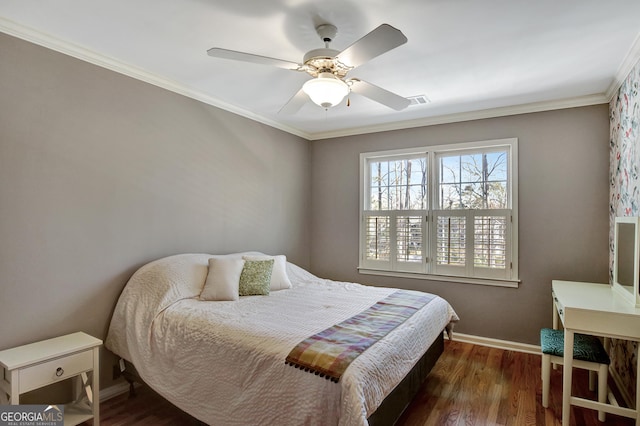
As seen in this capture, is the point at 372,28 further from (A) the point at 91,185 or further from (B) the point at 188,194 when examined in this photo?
(A) the point at 91,185

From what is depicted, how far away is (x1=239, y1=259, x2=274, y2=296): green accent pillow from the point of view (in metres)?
2.95

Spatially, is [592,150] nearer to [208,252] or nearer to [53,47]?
[208,252]

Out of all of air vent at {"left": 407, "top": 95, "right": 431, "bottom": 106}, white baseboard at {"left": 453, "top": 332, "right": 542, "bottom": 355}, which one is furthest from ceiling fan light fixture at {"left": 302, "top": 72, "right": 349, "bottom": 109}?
white baseboard at {"left": 453, "top": 332, "right": 542, "bottom": 355}

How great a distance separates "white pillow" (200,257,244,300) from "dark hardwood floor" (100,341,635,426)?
79 cm

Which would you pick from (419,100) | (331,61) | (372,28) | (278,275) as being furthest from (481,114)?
(278,275)

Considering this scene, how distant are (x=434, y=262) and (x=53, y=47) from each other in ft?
12.8

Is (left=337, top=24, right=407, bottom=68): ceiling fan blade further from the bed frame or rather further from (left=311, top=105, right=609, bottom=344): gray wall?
(left=311, top=105, right=609, bottom=344): gray wall

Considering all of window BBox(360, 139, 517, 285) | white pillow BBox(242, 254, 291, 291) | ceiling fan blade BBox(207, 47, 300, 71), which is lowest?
white pillow BBox(242, 254, 291, 291)

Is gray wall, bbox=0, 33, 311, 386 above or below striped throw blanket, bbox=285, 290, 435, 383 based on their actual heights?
above

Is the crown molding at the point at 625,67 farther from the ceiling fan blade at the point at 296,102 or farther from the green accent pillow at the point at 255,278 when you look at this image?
the green accent pillow at the point at 255,278

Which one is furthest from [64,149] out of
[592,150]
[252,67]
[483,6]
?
[592,150]

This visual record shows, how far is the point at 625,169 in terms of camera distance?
2.74 metres

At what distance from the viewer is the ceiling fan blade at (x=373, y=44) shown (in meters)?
1.68

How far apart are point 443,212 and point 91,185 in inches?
133
